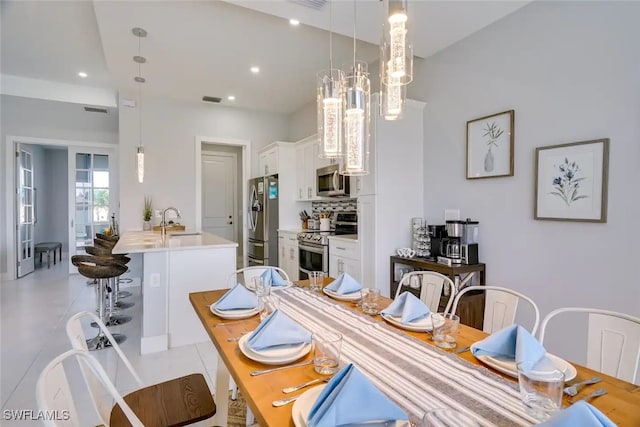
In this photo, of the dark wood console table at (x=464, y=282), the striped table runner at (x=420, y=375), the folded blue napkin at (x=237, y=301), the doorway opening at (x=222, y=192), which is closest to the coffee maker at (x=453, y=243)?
the dark wood console table at (x=464, y=282)

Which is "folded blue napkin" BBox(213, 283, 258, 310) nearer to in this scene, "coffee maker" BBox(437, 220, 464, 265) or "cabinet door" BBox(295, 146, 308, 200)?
"coffee maker" BBox(437, 220, 464, 265)

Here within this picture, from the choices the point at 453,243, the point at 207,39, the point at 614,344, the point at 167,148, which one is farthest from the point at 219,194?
the point at 614,344

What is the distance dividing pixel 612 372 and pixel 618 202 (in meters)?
1.27

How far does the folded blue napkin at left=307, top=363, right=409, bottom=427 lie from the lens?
74cm

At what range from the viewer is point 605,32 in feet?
6.96

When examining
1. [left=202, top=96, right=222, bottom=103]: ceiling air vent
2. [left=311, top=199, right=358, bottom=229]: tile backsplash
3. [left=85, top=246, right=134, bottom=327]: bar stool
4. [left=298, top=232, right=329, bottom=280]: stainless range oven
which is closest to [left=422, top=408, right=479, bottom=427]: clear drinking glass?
[left=298, top=232, right=329, bottom=280]: stainless range oven

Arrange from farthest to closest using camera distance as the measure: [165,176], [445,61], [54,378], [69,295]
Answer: [165,176] → [69,295] → [445,61] → [54,378]

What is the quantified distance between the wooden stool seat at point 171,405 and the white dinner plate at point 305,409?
657mm

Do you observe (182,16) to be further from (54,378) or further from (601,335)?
(601,335)

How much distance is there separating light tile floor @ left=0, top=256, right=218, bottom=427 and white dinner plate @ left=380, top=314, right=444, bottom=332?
0.91 m

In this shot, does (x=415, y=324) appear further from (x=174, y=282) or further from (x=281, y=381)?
(x=174, y=282)

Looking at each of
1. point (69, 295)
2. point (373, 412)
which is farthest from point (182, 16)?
point (69, 295)

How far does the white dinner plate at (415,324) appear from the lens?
1.39m

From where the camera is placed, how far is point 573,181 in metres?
2.28
